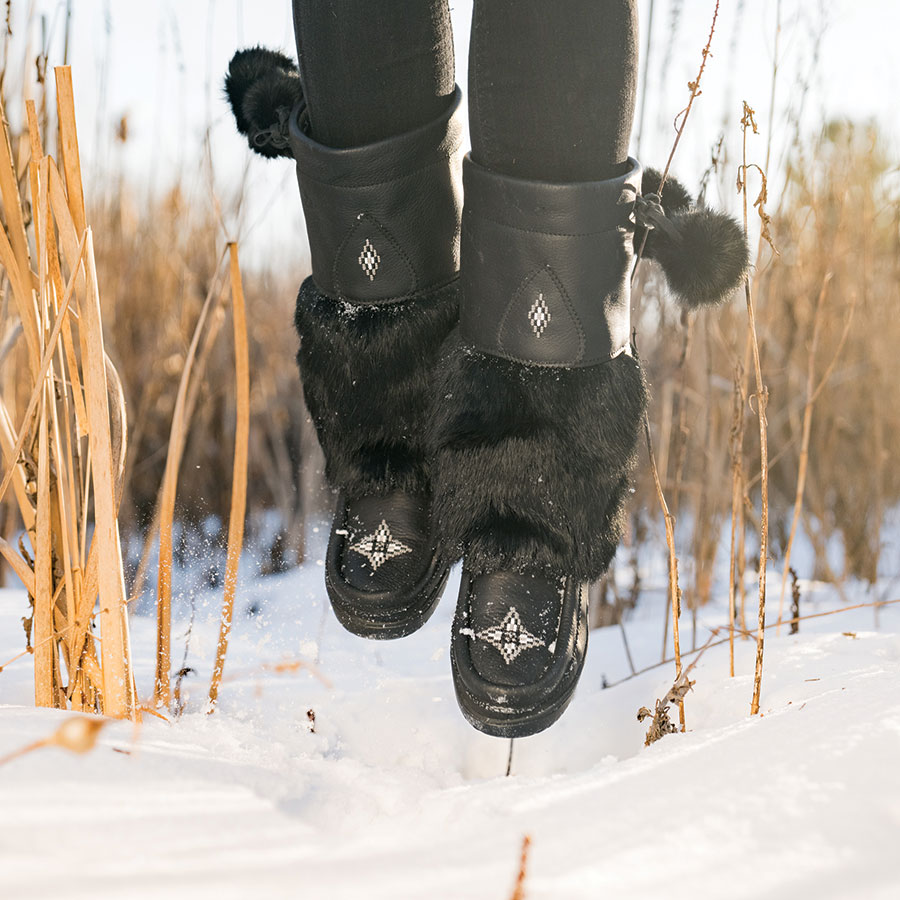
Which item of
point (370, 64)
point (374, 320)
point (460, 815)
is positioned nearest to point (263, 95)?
point (370, 64)

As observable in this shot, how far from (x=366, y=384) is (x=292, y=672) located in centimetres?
43

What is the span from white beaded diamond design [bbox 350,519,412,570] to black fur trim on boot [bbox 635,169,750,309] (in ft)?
1.41

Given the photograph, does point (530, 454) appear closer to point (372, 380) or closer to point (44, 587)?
point (372, 380)

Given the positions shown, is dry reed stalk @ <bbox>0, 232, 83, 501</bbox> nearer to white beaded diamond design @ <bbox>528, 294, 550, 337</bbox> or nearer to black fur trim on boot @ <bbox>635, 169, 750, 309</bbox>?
white beaded diamond design @ <bbox>528, 294, 550, 337</bbox>

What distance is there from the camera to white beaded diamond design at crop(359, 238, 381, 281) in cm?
91

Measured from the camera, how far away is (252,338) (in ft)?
8.82

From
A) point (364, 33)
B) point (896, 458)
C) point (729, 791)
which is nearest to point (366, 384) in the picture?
point (364, 33)

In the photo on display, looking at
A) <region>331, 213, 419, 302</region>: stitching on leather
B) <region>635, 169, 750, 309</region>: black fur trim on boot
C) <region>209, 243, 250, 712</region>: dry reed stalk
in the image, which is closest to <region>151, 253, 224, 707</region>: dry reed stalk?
<region>209, 243, 250, 712</region>: dry reed stalk

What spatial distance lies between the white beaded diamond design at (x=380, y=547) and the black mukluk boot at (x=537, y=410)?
0.10 m

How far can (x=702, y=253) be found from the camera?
2.77ft

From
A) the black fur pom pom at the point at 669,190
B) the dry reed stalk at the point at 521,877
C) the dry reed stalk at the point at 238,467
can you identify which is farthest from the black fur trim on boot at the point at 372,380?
the dry reed stalk at the point at 521,877

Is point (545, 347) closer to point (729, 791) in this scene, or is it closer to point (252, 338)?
point (729, 791)

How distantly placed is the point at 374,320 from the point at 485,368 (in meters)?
0.16

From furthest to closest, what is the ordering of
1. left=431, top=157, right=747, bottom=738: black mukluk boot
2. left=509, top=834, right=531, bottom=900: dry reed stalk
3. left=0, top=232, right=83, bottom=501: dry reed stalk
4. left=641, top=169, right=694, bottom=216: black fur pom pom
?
left=641, top=169, right=694, bottom=216: black fur pom pom < left=431, top=157, right=747, bottom=738: black mukluk boot < left=0, top=232, right=83, bottom=501: dry reed stalk < left=509, top=834, right=531, bottom=900: dry reed stalk
